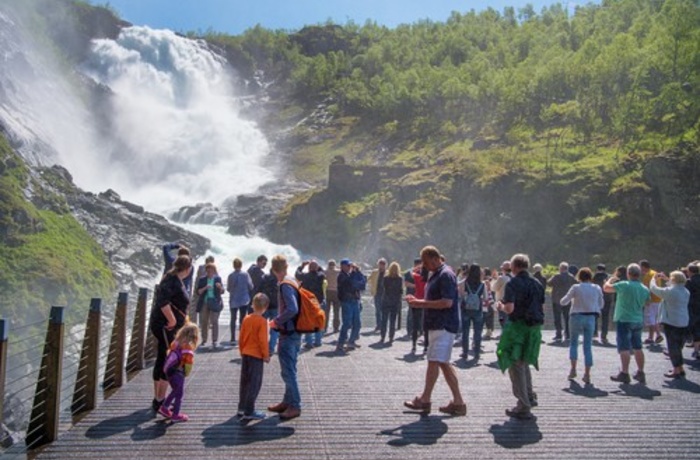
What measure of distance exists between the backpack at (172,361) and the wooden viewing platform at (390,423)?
24.6 inches

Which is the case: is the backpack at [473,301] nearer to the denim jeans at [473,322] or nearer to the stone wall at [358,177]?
the denim jeans at [473,322]

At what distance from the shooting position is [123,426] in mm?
7594

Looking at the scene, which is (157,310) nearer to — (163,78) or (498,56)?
(163,78)

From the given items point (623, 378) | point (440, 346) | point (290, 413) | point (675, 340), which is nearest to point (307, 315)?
point (290, 413)

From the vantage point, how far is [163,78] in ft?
349

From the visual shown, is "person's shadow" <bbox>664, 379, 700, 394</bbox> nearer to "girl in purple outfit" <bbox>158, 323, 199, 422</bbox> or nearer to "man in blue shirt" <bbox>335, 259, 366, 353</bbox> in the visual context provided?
"man in blue shirt" <bbox>335, 259, 366, 353</bbox>

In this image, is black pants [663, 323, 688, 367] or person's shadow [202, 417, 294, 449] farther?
black pants [663, 323, 688, 367]

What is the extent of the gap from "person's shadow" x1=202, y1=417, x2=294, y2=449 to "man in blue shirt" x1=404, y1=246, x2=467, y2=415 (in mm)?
1900

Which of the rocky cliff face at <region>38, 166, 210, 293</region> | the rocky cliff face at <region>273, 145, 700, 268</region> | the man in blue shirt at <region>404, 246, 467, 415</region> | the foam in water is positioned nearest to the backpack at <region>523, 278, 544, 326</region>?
the man in blue shirt at <region>404, 246, 467, 415</region>

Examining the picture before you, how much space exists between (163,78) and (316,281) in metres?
100

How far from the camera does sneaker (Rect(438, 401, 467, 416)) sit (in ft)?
26.9

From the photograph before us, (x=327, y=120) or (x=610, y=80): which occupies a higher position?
(x=327, y=120)

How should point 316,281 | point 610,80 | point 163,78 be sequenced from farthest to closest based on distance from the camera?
1. point 163,78
2. point 610,80
3. point 316,281

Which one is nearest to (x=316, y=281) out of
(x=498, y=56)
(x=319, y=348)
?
(x=319, y=348)
